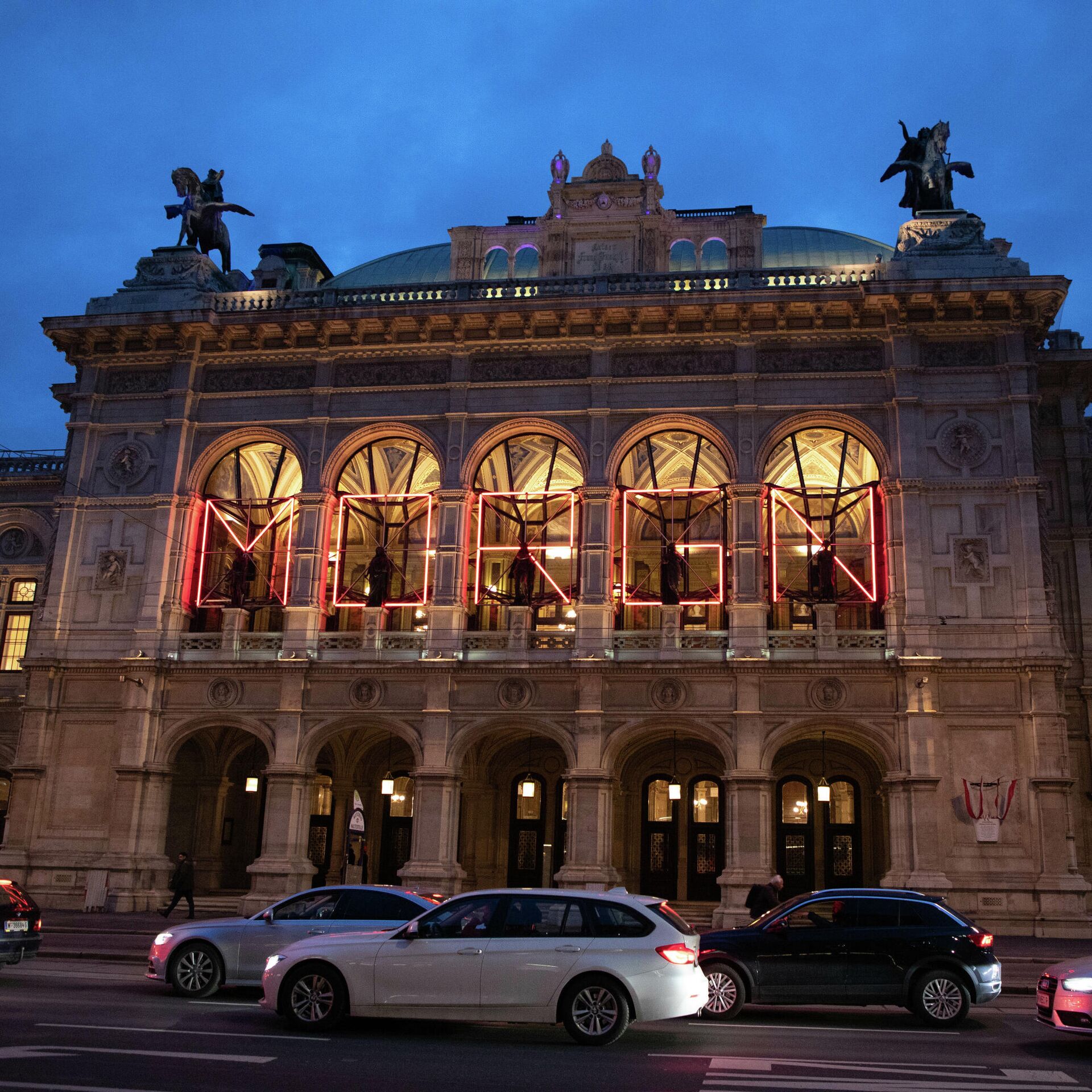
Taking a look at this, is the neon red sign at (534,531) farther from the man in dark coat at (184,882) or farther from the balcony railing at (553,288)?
the man in dark coat at (184,882)

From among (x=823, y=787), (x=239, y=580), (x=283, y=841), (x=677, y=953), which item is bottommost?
(x=677, y=953)

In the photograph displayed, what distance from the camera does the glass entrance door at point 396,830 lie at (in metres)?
36.6

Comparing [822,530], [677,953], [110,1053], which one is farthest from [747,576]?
[110,1053]

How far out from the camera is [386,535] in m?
38.8

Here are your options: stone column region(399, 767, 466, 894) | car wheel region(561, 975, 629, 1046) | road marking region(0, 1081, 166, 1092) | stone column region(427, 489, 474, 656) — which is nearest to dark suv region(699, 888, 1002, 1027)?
car wheel region(561, 975, 629, 1046)

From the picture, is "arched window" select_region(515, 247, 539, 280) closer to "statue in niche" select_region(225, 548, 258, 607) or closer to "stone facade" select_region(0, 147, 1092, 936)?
"stone facade" select_region(0, 147, 1092, 936)

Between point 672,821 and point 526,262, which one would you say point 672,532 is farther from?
point 526,262

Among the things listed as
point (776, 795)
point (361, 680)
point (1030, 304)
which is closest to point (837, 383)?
point (1030, 304)

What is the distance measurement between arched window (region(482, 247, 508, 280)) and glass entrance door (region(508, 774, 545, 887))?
16353mm

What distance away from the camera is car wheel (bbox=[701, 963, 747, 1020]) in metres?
15.4

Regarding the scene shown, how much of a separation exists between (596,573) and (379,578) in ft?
21.1

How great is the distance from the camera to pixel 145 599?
33156 millimetres

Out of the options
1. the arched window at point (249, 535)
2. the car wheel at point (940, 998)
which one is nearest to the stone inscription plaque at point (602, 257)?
the arched window at point (249, 535)

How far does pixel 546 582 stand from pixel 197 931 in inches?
906
